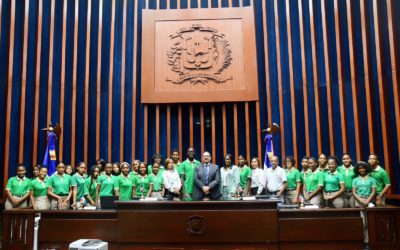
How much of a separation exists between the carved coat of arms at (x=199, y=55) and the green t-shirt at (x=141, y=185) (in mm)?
2402

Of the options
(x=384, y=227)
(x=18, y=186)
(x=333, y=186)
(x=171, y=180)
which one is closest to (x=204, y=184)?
(x=171, y=180)

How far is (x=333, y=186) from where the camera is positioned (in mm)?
4777

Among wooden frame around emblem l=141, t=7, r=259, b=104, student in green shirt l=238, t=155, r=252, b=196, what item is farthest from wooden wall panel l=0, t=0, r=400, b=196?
student in green shirt l=238, t=155, r=252, b=196

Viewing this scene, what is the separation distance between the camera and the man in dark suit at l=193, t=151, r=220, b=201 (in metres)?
4.74

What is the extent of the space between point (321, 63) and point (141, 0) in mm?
3755

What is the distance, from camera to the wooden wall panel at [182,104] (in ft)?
22.4

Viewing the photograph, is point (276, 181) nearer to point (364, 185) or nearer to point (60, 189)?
point (364, 185)

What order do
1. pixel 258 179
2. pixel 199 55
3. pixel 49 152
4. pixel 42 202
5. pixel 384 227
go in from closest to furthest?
pixel 384 227, pixel 42 202, pixel 258 179, pixel 49 152, pixel 199 55

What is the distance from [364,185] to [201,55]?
394 cm

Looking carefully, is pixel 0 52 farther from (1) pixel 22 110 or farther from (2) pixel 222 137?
(2) pixel 222 137

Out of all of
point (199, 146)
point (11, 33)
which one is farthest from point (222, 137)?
point (11, 33)

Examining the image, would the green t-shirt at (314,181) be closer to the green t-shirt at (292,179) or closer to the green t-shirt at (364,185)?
the green t-shirt at (292,179)

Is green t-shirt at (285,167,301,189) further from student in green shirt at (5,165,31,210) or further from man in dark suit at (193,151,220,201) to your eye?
student in green shirt at (5,165,31,210)

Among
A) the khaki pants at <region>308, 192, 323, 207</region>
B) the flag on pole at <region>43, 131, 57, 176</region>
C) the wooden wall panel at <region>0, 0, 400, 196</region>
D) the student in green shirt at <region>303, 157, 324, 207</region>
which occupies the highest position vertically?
the wooden wall panel at <region>0, 0, 400, 196</region>
